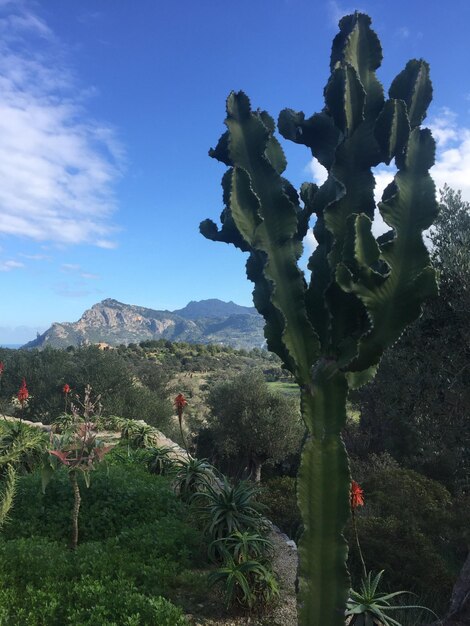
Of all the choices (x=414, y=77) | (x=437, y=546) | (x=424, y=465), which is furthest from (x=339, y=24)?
(x=424, y=465)

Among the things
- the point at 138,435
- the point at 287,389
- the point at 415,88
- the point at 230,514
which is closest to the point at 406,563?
the point at 230,514

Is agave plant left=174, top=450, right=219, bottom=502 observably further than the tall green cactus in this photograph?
Yes

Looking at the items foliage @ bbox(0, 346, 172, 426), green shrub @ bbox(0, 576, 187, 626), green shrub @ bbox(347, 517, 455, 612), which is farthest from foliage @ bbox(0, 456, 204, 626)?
foliage @ bbox(0, 346, 172, 426)

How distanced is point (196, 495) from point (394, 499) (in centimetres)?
621

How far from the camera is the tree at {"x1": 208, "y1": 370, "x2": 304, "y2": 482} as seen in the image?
2045 cm

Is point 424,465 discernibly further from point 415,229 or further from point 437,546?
point 415,229

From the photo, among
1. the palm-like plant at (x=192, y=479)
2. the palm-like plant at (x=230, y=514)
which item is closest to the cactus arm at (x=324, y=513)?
the palm-like plant at (x=230, y=514)

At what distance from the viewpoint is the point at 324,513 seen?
387cm

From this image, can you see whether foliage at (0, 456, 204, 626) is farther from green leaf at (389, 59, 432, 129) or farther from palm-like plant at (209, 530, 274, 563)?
Result: green leaf at (389, 59, 432, 129)

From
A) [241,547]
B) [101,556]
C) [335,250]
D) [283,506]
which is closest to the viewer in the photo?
[335,250]

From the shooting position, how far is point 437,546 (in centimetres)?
1078

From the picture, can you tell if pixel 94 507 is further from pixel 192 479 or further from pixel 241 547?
pixel 241 547

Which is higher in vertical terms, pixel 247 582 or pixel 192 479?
pixel 192 479

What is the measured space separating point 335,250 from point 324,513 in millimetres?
2378
